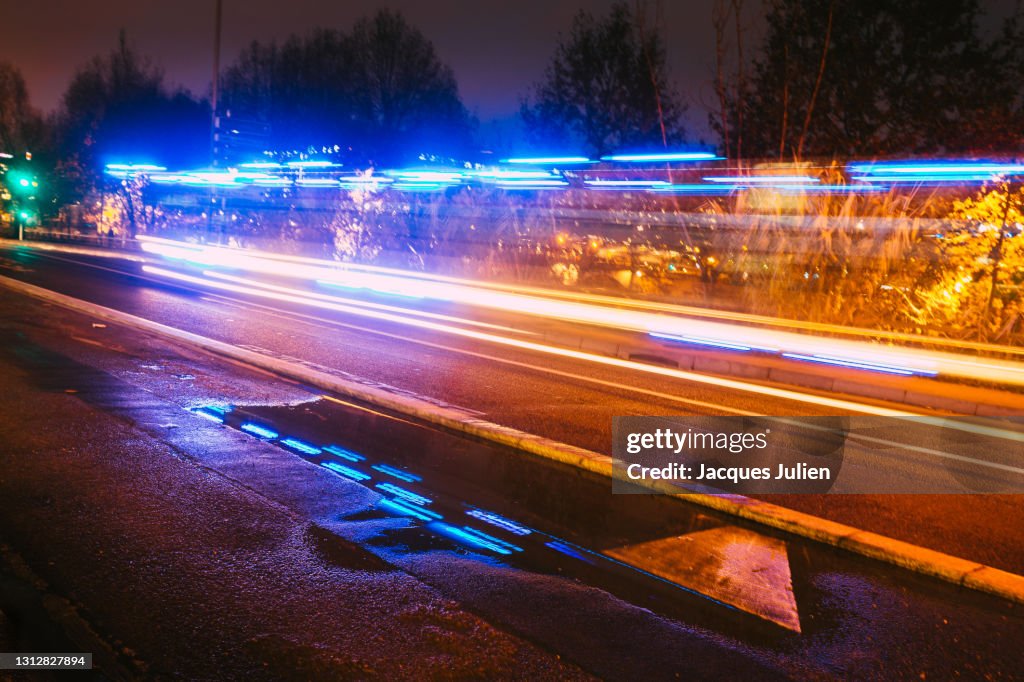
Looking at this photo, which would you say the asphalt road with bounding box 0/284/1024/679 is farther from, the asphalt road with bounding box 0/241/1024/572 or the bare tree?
the bare tree

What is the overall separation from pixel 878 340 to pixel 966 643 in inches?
550

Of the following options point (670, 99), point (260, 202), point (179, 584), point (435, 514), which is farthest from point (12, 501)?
point (260, 202)

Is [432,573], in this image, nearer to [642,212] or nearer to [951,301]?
[951,301]

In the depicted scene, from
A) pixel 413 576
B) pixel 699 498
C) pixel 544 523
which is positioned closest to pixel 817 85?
pixel 699 498

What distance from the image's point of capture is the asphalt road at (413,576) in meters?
4.06

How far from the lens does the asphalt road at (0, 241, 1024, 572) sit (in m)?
6.62

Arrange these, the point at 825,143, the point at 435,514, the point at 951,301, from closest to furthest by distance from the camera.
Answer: the point at 435,514 < the point at 951,301 < the point at 825,143

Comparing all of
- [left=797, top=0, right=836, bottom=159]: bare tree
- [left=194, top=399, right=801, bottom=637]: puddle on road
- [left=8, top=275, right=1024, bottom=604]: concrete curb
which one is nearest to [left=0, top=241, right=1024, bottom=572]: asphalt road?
[left=8, top=275, right=1024, bottom=604]: concrete curb

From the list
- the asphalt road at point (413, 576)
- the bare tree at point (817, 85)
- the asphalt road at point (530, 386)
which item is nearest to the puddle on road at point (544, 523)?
the asphalt road at point (413, 576)

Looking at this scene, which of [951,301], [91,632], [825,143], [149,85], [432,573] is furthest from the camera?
[149,85]

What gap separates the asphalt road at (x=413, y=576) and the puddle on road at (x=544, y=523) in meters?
0.02

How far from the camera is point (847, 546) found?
581cm

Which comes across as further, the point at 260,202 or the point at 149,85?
the point at 149,85

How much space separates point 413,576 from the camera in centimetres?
492
